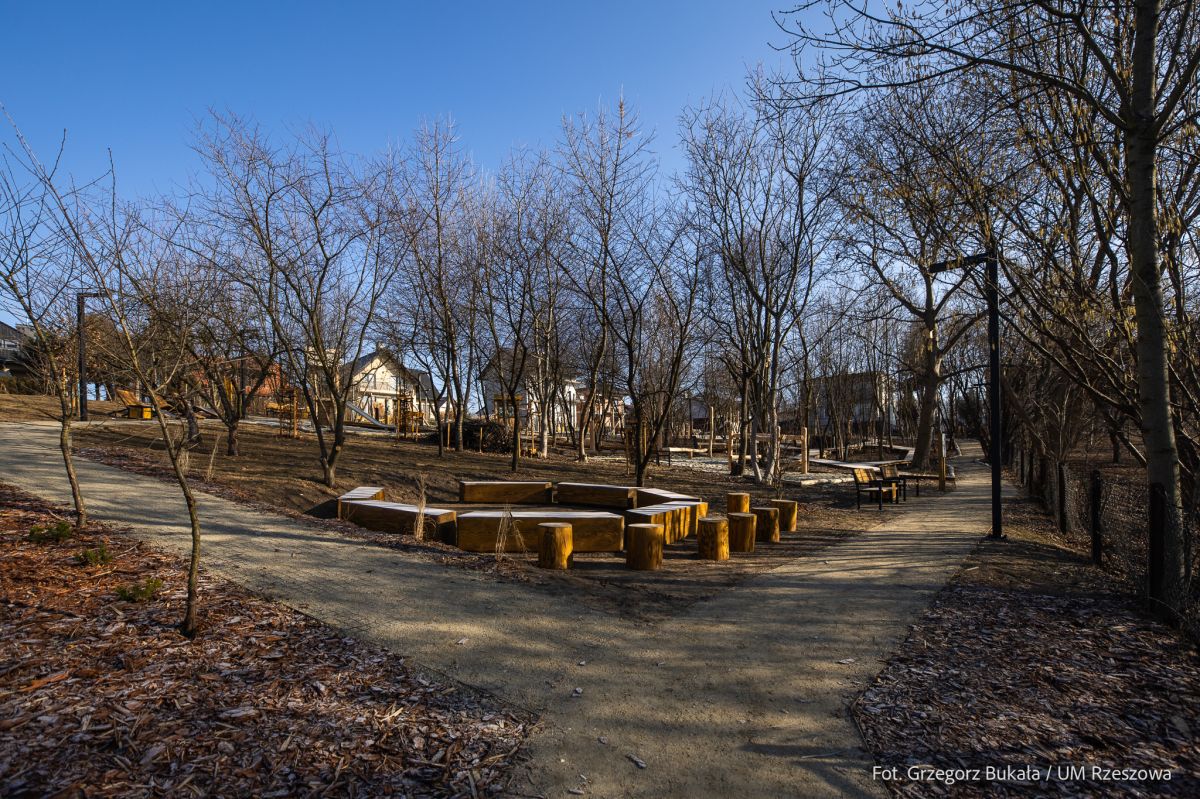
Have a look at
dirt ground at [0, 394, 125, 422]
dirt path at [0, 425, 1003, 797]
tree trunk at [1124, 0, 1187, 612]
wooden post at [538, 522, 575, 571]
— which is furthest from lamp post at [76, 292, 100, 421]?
tree trunk at [1124, 0, 1187, 612]

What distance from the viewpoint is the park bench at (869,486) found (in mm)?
14898

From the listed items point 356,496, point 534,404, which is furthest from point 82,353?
point 534,404

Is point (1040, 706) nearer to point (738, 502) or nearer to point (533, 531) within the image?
point (533, 531)

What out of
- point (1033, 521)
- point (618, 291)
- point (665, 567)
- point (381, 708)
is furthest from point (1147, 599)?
point (618, 291)

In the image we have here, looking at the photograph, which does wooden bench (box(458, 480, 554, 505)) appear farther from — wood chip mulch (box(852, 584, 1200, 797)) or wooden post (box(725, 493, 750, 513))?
wood chip mulch (box(852, 584, 1200, 797))

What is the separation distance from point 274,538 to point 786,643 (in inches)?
216

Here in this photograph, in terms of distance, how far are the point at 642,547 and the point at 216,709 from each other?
4.84 metres

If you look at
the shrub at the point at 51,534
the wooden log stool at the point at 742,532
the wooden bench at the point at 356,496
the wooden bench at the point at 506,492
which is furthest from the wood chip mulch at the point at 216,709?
the wooden bench at the point at 506,492

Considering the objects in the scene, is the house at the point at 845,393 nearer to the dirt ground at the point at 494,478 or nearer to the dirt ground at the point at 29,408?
the dirt ground at the point at 494,478

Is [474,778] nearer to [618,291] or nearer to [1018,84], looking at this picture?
[1018,84]

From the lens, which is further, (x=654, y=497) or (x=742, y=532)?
(x=654, y=497)

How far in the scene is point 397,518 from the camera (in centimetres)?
868

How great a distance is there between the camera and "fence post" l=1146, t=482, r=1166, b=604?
5418 mm

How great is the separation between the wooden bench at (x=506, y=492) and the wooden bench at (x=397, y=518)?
3.58 m
